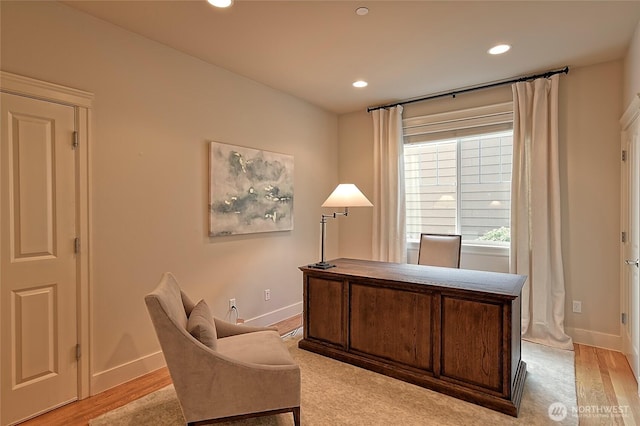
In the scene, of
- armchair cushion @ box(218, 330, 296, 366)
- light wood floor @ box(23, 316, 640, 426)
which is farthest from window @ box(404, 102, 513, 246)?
armchair cushion @ box(218, 330, 296, 366)

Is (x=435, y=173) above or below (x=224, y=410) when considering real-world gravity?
above

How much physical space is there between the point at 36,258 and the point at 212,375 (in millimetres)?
1423

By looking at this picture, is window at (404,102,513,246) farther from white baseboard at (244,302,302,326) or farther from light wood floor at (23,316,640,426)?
white baseboard at (244,302,302,326)

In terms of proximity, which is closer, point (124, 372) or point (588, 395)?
point (588, 395)

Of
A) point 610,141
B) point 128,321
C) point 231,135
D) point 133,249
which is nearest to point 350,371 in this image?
point 128,321

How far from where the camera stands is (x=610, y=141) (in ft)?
10.3

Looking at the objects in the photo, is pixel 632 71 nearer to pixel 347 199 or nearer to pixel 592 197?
pixel 592 197

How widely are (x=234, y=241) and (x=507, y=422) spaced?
2.65 m

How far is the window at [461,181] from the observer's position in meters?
3.77

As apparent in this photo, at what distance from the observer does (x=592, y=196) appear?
323 cm

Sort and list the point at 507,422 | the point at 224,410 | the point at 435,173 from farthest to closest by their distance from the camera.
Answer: the point at 435,173
the point at 507,422
the point at 224,410

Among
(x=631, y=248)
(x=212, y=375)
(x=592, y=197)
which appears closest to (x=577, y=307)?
(x=631, y=248)

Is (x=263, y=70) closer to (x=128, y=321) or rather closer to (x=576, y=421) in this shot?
(x=128, y=321)

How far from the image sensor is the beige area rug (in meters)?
2.09
